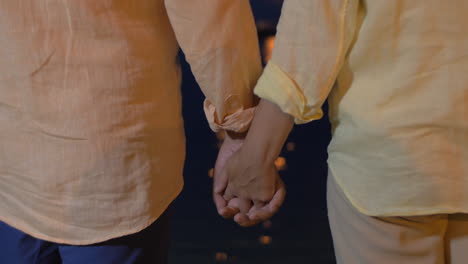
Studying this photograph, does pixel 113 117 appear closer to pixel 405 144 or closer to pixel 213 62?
pixel 213 62

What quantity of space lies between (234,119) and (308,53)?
0.65 ft

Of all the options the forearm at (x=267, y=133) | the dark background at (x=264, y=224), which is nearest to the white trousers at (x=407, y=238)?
the forearm at (x=267, y=133)

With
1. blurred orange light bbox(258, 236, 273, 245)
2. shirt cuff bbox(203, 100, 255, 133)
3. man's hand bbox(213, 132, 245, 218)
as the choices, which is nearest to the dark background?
blurred orange light bbox(258, 236, 273, 245)

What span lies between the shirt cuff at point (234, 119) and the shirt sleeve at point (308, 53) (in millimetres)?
126

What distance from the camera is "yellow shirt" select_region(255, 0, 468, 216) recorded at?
542 mm

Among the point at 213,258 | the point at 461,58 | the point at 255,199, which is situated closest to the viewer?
the point at 461,58

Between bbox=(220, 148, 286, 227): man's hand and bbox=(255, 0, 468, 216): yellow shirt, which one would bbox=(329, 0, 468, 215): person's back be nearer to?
bbox=(255, 0, 468, 216): yellow shirt

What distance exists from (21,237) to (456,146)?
573 millimetres

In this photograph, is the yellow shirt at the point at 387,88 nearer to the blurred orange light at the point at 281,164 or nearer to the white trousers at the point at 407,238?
the white trousers at the point at 407,238

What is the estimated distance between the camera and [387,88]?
57 centimetres

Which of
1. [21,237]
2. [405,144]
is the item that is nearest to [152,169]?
[21,237]

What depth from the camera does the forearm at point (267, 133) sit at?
0.66 metres

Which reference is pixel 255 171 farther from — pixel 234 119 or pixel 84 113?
pixel 84 113

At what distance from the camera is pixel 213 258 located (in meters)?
1.50
